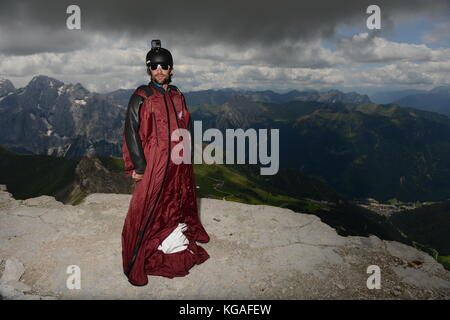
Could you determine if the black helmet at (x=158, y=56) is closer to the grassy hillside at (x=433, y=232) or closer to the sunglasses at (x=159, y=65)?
the sunglasses at (x=159, y=65)

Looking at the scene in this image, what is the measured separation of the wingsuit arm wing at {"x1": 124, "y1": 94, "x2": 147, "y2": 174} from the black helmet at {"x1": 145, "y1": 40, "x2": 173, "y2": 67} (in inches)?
37.9

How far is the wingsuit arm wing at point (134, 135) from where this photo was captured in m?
7.33

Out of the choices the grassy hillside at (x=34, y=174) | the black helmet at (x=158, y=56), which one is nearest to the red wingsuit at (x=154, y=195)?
the black helmet at (x=158, y=56)

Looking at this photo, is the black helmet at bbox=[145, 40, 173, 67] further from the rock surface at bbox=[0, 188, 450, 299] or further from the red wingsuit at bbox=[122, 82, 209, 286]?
the rock surface at bbox=[0, 188, 450, 299]

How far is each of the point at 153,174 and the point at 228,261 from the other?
301 centimetres

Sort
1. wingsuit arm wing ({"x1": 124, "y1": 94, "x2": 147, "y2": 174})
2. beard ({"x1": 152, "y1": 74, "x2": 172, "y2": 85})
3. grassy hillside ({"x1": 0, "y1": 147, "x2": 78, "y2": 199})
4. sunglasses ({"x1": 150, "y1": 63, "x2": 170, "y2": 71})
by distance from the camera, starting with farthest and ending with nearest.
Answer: grassy hillside ({"x1": 0, "y1": 147, "x2": 78, "y2": 199}) → beard ({"x1": 152, "y1": 74, "x2": 172, "y2": 85}) → sunglasses ({"x1": 150, "y1": 63, "x2": 170, "y2": 71}) → wingsuit arm wing ({"x1": 124, "y1": 94, "x2": 147, "y2": 174})

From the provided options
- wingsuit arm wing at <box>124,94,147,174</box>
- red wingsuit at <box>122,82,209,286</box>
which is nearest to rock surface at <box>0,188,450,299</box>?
red wingsuit at <box>122,82,209,286</box>

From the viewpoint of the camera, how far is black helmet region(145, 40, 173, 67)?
7531mm

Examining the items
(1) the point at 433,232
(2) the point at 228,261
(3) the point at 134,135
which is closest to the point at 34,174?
(3) the point at 134,135

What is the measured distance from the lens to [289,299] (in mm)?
6582

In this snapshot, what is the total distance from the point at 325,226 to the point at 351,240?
4.07 feet

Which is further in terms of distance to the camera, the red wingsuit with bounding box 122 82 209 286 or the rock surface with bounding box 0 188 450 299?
the red wingsuit with bounding box 122 82 209 286

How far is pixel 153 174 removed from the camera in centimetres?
750
